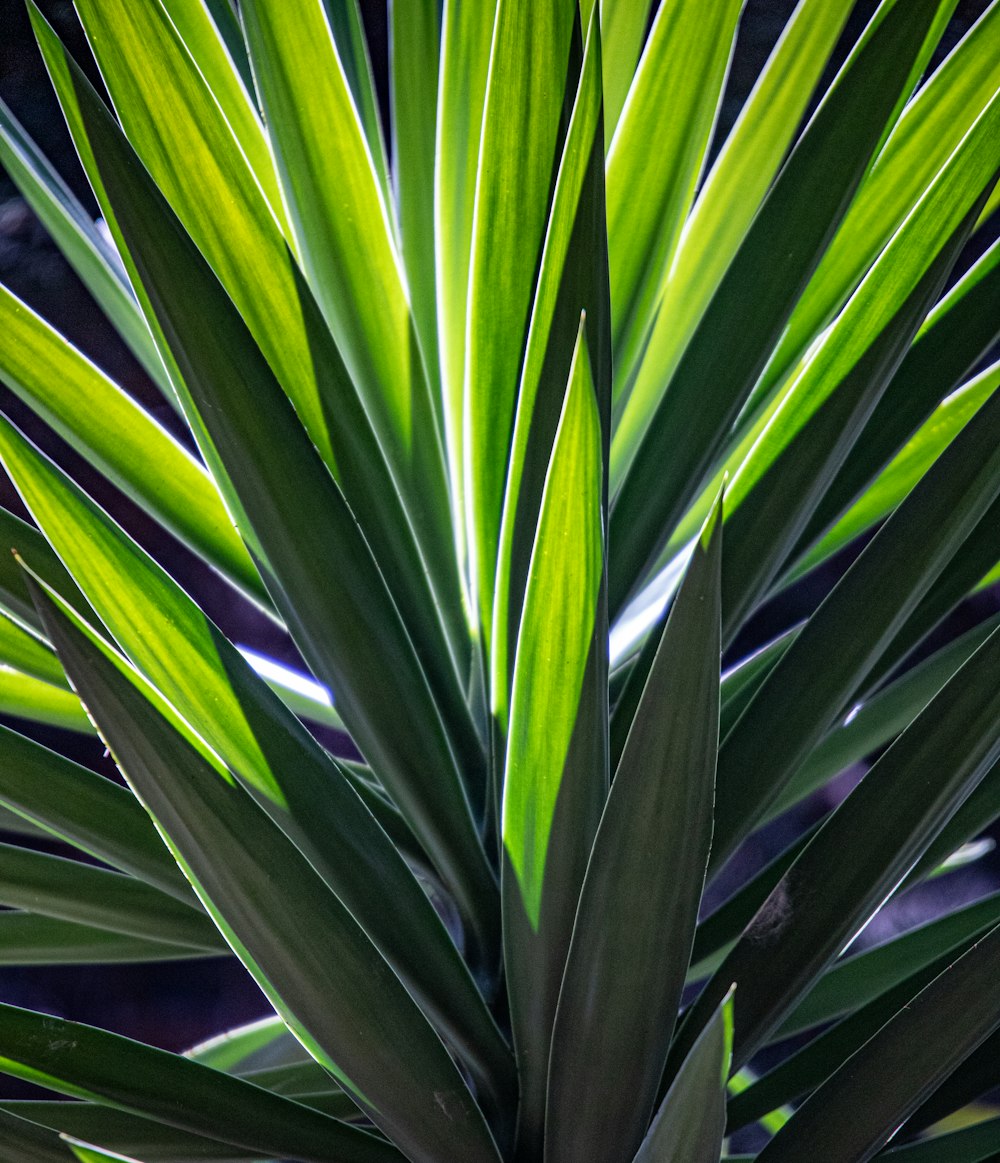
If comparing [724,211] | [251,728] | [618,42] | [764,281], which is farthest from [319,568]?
[618,42]

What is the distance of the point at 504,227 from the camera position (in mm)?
523

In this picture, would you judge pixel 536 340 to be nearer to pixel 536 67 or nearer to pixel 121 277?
pixel 536 67

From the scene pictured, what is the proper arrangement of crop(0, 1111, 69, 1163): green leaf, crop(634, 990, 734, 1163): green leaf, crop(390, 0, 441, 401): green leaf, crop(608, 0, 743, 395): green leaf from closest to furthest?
crop(634, 990, 734, 1163): green leaf → crop(0, 1111, 69, 1163): green leaf → crop(608, 0, 743, 395): green leaf → crop(390, 0, 441, 401): green leaf

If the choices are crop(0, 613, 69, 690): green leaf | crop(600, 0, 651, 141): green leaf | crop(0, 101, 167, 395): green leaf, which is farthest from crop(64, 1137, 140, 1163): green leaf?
crop(600, 0, 651, 141): green leaf

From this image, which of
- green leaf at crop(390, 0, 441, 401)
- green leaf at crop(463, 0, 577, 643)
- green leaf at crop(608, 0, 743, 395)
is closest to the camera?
green leaf at crop(463, 0, 577, 643)

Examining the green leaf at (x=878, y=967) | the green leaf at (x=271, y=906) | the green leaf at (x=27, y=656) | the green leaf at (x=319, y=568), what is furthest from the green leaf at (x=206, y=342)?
the green leaf at (x=878, y=967)

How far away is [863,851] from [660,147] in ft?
1.41

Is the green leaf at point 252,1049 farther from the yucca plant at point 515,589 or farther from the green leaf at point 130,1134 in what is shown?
the green leaf at point 130,1134

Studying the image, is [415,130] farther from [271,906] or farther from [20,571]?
[271,906]

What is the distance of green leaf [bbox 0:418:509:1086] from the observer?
1.28 feet

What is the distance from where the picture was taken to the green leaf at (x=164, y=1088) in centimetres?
42

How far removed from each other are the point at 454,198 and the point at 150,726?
471mm

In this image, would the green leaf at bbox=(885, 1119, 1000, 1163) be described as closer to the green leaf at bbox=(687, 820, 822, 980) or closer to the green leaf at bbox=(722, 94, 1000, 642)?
the green leaf at bbox=(687, 820, 822, 980)

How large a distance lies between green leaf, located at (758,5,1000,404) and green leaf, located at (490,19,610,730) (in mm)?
216
